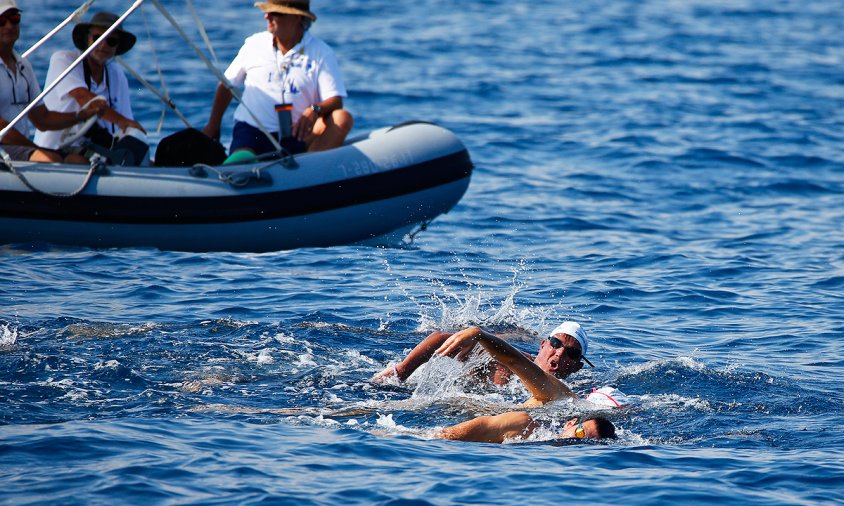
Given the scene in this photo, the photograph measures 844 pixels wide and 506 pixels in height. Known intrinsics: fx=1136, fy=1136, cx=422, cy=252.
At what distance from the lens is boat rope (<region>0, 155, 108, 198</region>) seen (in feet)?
30.2

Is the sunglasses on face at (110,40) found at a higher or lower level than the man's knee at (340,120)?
higher

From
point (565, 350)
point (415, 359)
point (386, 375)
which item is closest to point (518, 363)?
point (565, 350)

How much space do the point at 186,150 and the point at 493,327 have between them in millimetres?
3377

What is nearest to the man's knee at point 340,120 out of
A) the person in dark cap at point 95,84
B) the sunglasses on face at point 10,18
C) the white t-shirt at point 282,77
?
the white t-shirt at point 282,77

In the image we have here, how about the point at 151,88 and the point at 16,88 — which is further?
the point at 151,88

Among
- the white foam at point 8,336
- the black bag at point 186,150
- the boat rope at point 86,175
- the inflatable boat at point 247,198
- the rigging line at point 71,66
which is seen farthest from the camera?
the black bag at point 186,150

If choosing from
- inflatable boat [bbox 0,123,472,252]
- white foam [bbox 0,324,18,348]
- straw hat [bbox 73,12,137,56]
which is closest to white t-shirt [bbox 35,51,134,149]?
straw hat [bbox 73,12,137,56]

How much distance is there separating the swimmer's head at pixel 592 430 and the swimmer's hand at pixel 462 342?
737 mm

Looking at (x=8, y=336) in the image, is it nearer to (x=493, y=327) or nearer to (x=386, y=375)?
(x=386, y=375)

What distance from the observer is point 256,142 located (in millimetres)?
10523

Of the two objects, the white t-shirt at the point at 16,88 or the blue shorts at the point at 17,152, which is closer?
the white t-shirt at the point at 16,88

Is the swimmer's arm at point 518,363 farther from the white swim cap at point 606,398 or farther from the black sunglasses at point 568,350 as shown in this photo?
the black sunglasses at point 568,350

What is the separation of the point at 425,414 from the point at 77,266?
4.29 meters

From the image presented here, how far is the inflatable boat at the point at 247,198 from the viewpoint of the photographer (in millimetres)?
9383
